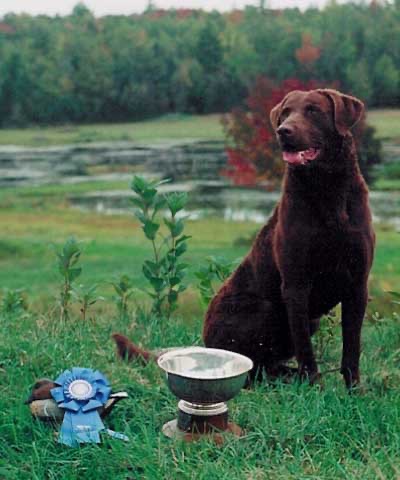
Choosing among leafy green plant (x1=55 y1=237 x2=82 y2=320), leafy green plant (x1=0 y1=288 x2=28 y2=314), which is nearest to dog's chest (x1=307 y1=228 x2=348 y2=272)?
leafy green plant (x1=55 y1=237 x2=82 y2=320)

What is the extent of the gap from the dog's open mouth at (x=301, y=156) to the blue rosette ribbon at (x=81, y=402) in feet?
3.31

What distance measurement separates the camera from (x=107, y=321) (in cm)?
441

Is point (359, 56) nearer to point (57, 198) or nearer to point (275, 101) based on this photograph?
point (275, 101)

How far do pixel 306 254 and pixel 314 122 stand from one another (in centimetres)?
49

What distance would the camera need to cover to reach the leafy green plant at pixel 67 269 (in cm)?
433

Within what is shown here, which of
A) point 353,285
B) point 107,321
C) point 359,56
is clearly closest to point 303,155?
point 353,285

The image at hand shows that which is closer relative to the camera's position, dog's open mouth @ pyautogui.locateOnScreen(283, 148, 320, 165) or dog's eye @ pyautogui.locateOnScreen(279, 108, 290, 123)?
dog's open mouth @ pyautogui.locateOnScreen(283, 148, 320, 165)

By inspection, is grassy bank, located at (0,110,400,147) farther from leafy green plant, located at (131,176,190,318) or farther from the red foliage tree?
leafy green plant, located at (131,176,190,318)

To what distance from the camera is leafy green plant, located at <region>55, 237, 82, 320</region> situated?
4.33 meters

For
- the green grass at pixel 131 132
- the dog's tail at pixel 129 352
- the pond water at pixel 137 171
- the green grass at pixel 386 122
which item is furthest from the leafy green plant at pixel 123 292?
the green grass at pixel 386 122

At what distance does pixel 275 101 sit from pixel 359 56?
0.67m

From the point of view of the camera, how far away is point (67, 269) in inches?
173

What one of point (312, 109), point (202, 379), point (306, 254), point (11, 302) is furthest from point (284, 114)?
point (11, 302)

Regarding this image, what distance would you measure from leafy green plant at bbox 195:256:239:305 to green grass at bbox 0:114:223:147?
58.7 inches
